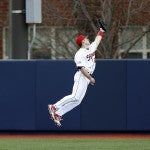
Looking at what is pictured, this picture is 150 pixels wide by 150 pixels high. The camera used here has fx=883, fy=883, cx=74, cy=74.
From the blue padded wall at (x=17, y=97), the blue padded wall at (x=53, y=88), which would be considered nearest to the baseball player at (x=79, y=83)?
the blue padded wall at (x=53, y=88)

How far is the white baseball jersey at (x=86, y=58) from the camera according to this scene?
15.6 metres

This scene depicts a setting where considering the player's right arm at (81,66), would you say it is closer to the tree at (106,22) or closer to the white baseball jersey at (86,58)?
the white baseball jersey at (86,58)

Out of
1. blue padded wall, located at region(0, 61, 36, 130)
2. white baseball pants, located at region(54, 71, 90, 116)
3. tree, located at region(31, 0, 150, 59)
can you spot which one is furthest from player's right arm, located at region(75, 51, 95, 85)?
tree, located at region(31, 0, 150, 59)

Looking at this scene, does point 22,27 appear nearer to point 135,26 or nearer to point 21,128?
point 21,128

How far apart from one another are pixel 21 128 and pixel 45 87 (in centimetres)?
90

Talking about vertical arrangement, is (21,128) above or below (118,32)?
below

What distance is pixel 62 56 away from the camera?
21.1 m

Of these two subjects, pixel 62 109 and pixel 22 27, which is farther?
pixel 22 27

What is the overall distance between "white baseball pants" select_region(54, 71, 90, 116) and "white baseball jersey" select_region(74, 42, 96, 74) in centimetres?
22

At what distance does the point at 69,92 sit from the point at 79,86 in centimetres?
96
